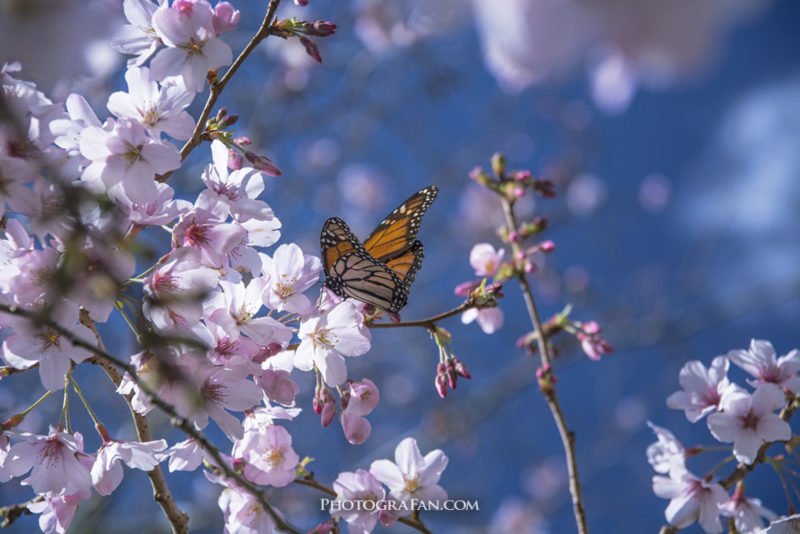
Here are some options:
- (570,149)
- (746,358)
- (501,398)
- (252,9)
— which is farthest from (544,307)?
(746,358)

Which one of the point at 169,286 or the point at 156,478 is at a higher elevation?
the point at 169,286

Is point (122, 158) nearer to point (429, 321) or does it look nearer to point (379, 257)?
point (429, 321)

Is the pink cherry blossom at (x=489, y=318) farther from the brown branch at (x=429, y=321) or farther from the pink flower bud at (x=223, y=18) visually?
the pink flower bud at (x=223, y=18)

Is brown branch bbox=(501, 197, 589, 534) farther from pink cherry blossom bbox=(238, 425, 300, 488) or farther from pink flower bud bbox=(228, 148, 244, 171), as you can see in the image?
pink flower bud bbox=(228, 148, 244, 171)

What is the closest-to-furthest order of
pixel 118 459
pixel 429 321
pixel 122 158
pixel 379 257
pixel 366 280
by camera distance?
pixel 122 158 → pixel 118 459 → pixel 429 321 → pixel 366 280 → pixel 379 257

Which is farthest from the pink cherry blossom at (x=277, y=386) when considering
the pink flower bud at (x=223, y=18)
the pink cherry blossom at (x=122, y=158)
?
the pink flower bud at (x=223, y=18)

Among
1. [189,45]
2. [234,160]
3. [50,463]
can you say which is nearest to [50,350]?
[50,463]
